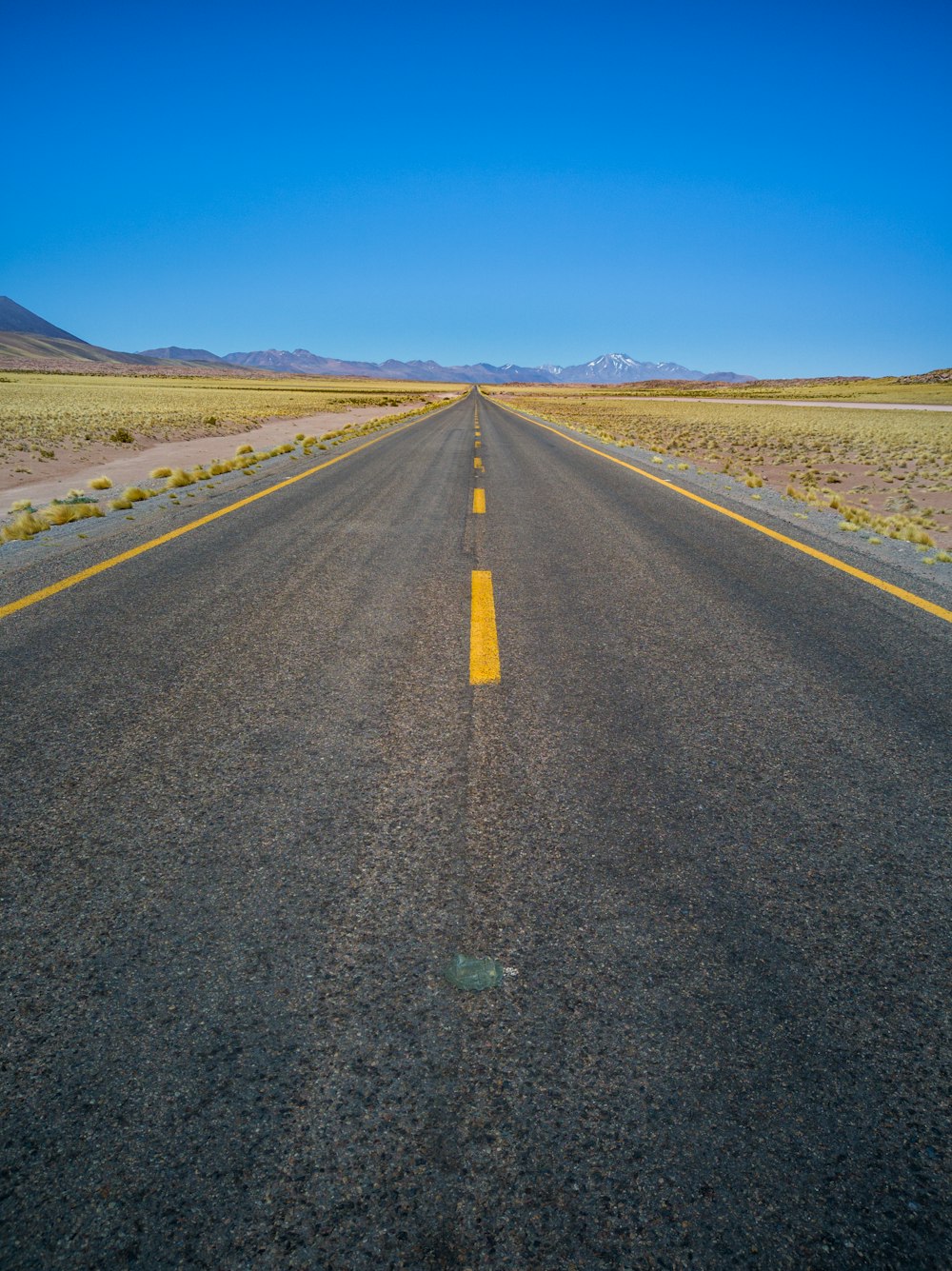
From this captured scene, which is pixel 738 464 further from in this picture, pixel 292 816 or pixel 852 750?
pixel 292 816

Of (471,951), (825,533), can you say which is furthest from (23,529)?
(825,533)

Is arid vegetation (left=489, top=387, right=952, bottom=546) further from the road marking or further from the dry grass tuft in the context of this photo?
the dry grass tuft

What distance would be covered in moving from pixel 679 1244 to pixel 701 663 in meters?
3.00

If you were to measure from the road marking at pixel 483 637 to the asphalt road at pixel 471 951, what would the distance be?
0.32 ft

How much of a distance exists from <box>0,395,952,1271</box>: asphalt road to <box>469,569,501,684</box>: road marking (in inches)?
3.9

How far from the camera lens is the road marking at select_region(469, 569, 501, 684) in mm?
3674

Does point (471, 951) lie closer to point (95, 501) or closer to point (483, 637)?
point (483, 637)

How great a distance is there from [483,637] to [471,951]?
254 cm

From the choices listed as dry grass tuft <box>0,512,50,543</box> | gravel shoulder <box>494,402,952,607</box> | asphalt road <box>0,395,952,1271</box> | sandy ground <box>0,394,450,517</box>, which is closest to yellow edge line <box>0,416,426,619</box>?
asphalt road <box>0,395,952,1271</box>

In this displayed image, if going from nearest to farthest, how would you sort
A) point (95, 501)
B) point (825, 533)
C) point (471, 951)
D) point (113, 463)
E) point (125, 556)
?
point (471, 951) → point (125, 556) → point (825, 533) → point (95, 501) → point (113, 463)

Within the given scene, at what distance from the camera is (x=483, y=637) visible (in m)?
4.23

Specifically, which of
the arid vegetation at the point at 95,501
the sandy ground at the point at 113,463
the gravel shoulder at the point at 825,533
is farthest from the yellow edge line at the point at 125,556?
the gravel shoulder at the point at 825,533

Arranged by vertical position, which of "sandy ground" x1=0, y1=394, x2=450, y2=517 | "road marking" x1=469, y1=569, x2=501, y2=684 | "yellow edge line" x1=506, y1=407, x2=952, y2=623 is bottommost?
"sandy ground" x1=0, y1=394, x2=450, y2=517

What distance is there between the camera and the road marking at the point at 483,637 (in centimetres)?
367
